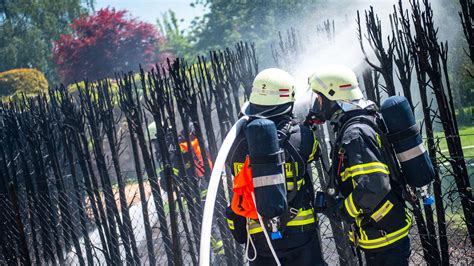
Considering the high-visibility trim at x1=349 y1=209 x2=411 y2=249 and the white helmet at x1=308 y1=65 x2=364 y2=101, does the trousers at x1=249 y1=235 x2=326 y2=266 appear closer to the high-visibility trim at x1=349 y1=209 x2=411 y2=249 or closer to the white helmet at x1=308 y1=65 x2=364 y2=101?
the high-visibility trim at x1=349 y1=209 x2=411 y2=249

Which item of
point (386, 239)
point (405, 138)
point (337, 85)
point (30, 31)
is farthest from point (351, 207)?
point (30, 31)

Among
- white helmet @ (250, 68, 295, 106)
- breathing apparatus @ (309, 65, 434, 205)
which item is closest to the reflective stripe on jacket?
breathing apparatus @ (309, 65, 434, 205)

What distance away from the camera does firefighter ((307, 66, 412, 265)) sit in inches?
130

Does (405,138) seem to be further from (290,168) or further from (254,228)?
(254,228)

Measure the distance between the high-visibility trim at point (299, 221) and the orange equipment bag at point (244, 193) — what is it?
119 millimetres

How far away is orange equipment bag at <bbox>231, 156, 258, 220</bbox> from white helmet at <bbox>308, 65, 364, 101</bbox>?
27.1 inches

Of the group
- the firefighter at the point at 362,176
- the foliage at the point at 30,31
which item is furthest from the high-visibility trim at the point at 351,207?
the foliage at the point at 30,31

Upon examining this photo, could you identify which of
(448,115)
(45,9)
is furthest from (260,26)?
(448,115)

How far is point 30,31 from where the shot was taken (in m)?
27.2

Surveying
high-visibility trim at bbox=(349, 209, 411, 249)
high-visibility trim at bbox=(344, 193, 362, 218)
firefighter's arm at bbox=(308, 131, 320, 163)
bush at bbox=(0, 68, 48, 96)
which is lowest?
high-visibility trim at bbox=(349, 209, 411, 249)

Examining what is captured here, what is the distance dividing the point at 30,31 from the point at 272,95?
84.9 ft

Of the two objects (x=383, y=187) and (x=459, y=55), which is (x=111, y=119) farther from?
(x=459, y=55)

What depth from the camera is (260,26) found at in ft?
94.1

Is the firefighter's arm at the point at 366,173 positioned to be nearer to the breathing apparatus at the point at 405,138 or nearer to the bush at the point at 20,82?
the breathing apparatus at the point at 405,138
